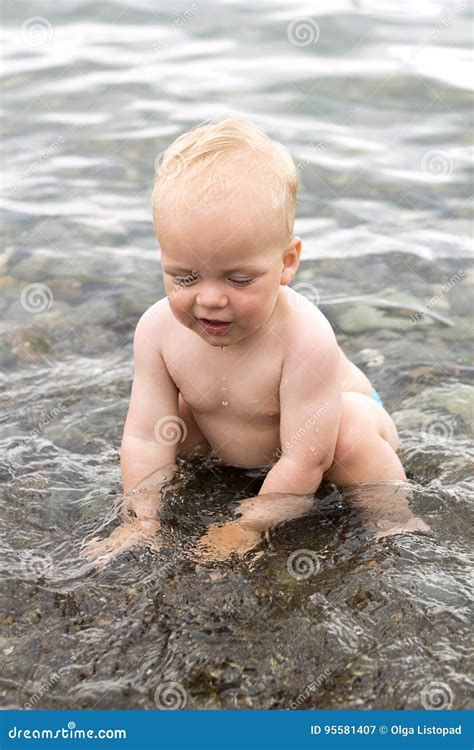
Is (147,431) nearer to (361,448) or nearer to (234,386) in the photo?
(234,386)

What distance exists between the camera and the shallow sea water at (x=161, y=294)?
302 cm

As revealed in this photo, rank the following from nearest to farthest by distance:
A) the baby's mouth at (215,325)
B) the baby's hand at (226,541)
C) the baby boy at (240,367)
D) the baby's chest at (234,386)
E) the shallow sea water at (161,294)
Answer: the shallow sea water at (161,294)
the baby boy at (240,367)
the baby's mouth at (215,325)
the baby's hand at (226,541)
the baby's chest at (234,386)

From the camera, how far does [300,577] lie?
3.42 meters

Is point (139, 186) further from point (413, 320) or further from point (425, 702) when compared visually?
point (425, 702)

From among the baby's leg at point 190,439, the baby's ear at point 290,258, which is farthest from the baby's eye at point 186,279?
the baby's leg at point 190,439

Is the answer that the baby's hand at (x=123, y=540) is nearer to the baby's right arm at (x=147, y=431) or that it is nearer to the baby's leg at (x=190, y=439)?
the baby's right arm at (x=147, y=431)

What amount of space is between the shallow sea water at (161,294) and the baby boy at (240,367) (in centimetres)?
13

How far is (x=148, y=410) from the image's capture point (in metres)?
3.78

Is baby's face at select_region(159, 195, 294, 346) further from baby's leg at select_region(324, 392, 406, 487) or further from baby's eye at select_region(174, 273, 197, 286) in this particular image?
baby's leg at select_region(324, 392, 406, 487)

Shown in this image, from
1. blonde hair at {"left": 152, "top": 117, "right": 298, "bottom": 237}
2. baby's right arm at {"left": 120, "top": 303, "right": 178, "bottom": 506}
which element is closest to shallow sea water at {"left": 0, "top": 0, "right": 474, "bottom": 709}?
baby's right arm at {"left": 120, "top": 303, "right": 178, "bottom": 506}

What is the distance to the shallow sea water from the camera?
3.02 m

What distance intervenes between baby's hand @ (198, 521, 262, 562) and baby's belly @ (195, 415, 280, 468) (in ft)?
1.14

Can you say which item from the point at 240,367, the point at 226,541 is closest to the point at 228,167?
the point at 240,367

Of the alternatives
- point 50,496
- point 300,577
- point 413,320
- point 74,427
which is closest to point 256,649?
point 300,577
